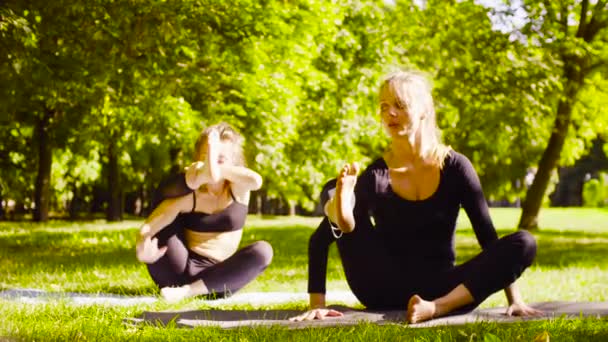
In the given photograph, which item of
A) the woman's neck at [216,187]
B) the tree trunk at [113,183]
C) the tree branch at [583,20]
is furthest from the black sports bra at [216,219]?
the tree trunk at [113,183]

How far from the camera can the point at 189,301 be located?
19.3ft

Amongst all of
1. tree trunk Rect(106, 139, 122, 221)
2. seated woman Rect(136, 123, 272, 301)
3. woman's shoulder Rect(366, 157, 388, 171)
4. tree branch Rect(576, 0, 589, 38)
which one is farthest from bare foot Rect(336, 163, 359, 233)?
tree trunk Rect(106, 139, 122, 221)

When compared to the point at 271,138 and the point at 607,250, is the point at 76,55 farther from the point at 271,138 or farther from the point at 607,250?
the point at 607,250

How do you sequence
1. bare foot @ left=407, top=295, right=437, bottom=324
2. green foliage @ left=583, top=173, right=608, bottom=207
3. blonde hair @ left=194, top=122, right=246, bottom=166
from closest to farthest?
bare foot @ left=407, top=295, right=437, bottom=324
blonde hair @ left=194, top=122, right=246, bottom=166
green foliage @ left=583, top=173, right=608, bottom=207

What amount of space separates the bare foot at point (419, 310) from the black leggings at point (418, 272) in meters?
0.29

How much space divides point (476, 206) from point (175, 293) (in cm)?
272

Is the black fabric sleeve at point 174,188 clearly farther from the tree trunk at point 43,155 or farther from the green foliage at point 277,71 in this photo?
the tree trunk at point 43,155

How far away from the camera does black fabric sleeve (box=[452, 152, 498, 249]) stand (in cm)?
472

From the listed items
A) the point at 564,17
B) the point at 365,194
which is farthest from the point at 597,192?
the point at 365,194

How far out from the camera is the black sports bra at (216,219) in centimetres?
634

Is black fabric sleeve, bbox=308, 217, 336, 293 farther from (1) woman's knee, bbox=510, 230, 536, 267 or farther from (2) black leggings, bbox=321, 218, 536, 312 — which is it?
(1) woman's knee, bbox=510, 230, 536, 267

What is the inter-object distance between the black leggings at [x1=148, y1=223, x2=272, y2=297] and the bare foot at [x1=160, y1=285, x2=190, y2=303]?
0.15 meters

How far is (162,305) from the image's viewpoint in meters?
5.53

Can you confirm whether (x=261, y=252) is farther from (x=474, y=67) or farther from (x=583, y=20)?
(x=583, y=20)
